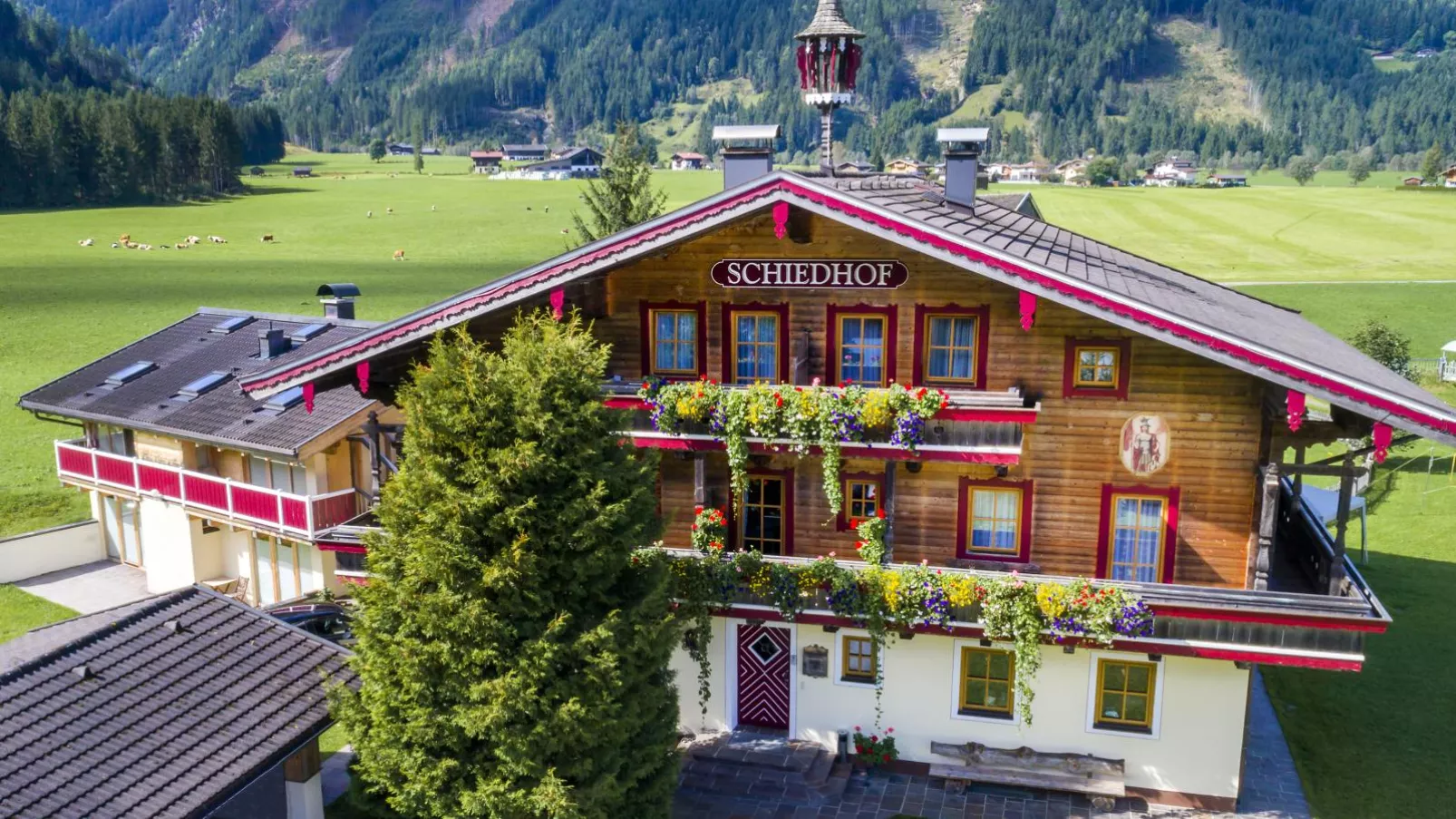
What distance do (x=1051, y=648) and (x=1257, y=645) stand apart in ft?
10.4

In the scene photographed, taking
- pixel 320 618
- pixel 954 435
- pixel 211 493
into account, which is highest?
pixel 954 435

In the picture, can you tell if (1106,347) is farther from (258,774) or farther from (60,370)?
(60,370)

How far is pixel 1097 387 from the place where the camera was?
726 inches

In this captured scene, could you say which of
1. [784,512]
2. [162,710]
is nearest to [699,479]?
[784,512]

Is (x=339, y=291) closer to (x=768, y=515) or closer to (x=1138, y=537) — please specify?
(x=768, y=515)

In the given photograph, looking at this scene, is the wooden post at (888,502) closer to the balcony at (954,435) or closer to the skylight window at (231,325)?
the balcony at (954,435)

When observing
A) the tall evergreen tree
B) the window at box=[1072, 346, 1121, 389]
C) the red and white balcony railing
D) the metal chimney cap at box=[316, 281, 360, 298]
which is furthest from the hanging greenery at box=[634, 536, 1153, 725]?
the tall evergreen tree

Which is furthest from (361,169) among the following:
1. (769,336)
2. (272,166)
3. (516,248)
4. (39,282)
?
(769,336)

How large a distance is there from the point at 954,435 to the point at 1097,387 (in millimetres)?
2598

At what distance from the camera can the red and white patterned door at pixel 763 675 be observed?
20.2 meters

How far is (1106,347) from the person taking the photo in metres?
18.3

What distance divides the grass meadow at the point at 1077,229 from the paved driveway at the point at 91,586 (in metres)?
0.93

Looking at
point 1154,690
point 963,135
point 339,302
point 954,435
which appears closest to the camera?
point 954,435

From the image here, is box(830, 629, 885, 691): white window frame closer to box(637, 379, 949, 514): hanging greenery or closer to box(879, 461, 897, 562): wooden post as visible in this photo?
box(879, 461, 897, 562): wooden post
